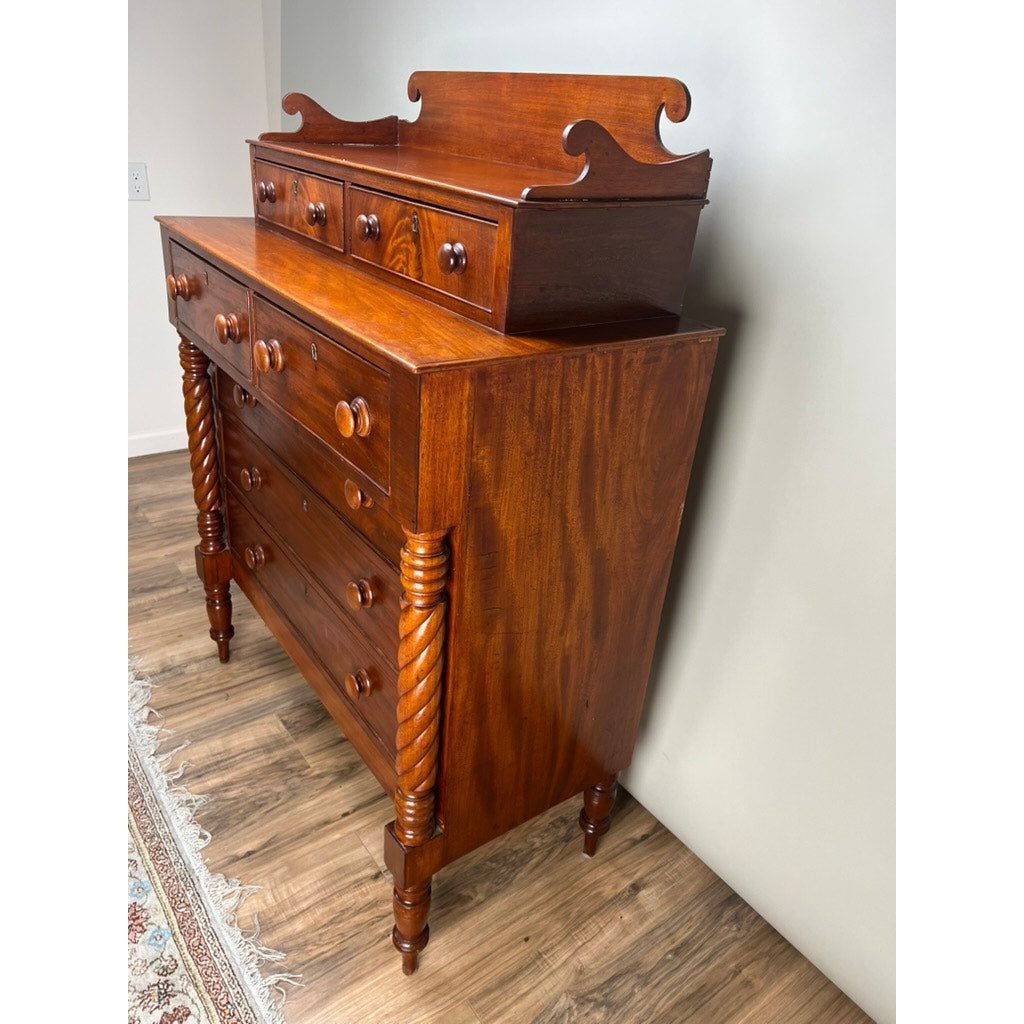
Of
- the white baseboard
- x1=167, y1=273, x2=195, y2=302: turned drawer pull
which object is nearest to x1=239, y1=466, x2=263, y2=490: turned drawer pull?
x1=167, y1=273, x2=195, y2=302: turned drawer pull

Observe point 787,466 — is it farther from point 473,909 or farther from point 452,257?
point 473,909

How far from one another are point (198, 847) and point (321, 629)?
0.47 metres

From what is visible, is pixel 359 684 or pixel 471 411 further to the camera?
pixel 359 684

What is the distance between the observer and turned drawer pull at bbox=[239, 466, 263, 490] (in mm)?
1568

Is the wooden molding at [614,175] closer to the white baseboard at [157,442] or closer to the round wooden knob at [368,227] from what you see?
the round wooden knob at [368,227]

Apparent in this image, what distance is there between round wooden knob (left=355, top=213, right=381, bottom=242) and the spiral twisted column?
486 millimetres

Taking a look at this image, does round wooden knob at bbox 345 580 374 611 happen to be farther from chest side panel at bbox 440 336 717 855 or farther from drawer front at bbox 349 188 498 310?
drawer front at bbox 349 188 498 310

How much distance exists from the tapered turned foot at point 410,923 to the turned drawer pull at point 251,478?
783 millimetres

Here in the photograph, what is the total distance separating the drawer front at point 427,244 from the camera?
98 cm

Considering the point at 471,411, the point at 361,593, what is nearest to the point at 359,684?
the point at 361,593

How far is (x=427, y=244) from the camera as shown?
1.07 metres
